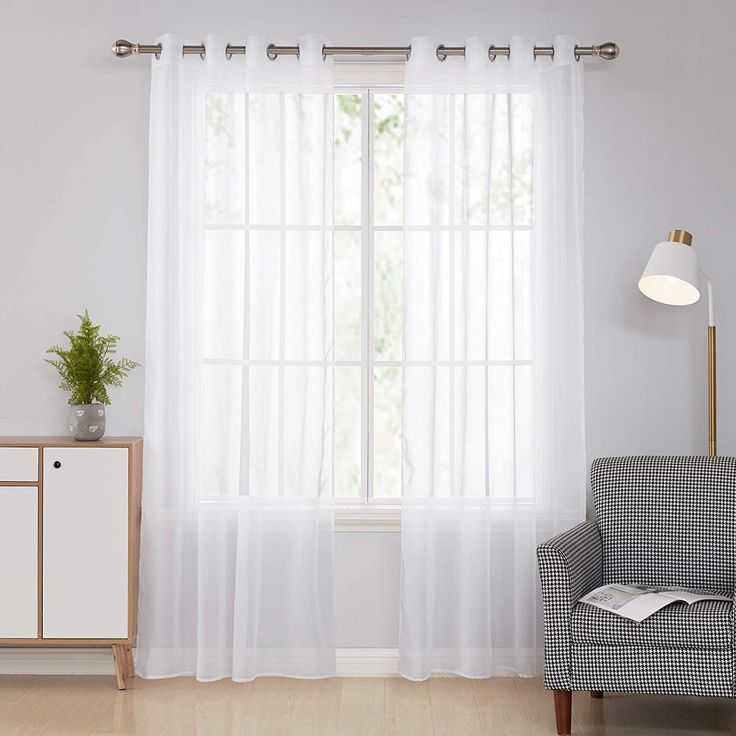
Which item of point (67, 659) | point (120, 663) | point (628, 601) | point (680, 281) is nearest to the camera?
point (628, 601)

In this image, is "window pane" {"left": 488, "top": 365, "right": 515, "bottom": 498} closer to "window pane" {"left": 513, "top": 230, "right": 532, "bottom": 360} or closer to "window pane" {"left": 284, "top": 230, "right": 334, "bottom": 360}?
"window pane" {"left": 513, "top": 230, "right": 532, "bottom": 360}

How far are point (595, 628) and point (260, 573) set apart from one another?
4.16ft

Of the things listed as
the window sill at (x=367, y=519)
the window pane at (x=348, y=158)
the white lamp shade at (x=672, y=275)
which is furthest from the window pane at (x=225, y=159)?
the white lamp shade at (x=672, y=275)

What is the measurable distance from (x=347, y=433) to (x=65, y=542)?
1.15 meters

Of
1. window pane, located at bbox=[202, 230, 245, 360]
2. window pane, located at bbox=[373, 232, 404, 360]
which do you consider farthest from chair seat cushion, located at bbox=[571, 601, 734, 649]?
window pane, located at bbox=[202, 230, 245, 360]

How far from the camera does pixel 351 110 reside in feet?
11.9

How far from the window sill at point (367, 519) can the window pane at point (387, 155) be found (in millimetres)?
1154

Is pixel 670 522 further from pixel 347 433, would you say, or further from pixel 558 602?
pixel 347 433

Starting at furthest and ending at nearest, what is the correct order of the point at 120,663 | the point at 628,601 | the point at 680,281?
the point at 120,663 → the point at 680,281 → the point at 628,601

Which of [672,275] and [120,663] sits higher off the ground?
[672,275]

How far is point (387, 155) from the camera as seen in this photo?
362 centimetres

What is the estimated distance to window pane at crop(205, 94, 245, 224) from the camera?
11.3 feet

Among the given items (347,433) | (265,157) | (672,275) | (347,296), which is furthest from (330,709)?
(265,157)

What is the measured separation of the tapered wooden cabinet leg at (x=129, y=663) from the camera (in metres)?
3.42
